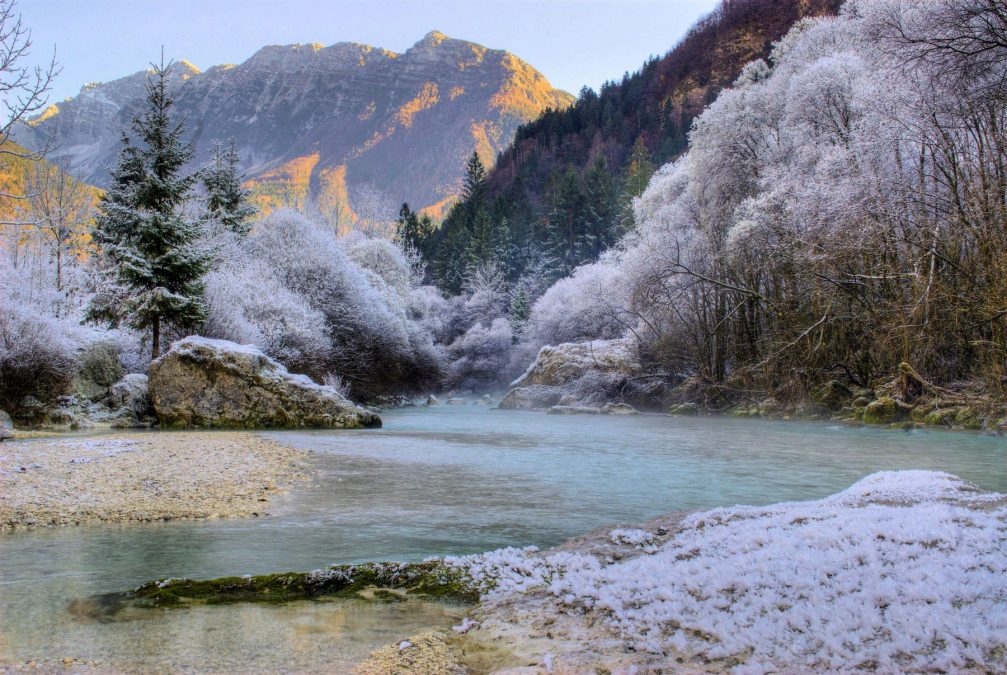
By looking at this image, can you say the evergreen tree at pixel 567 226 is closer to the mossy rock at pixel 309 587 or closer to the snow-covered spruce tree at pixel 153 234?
the snow-covered spruce tree at pixel 153 234

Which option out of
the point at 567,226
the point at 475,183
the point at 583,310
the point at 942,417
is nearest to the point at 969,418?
the point at 942,417

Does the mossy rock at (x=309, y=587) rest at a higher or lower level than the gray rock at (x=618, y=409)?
higher

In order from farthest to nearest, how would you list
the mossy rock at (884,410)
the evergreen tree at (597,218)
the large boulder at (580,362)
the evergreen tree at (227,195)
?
the evergreen tree at (597,218) < the evergreen tree at (227,195) < the large boulder at (580,362) < the mossy rock at (884,410)

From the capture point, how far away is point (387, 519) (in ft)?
20.4

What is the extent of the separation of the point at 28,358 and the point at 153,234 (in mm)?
5097

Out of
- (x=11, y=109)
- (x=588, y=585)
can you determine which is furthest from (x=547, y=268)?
(x=588, y=585)

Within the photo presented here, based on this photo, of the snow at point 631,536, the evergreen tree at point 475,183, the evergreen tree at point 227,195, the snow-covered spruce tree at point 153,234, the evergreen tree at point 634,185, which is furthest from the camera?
the evergreen tree at point 475,183

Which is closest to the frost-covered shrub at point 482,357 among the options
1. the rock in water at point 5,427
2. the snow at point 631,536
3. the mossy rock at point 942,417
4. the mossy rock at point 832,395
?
the mossy rock at point 832,395

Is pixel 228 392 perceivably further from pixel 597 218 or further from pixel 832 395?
pixel 597 218

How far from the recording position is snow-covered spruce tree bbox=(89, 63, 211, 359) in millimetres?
18375

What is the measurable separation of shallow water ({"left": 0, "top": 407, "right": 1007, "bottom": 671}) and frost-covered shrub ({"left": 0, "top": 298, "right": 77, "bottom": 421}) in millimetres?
6000

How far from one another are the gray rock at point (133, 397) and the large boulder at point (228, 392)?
0.83 meters

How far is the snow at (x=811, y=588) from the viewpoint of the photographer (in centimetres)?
227

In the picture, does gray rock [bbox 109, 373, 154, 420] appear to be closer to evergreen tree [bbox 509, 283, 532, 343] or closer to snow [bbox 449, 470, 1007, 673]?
snow [bbox 449, 470, 1007, 673]
